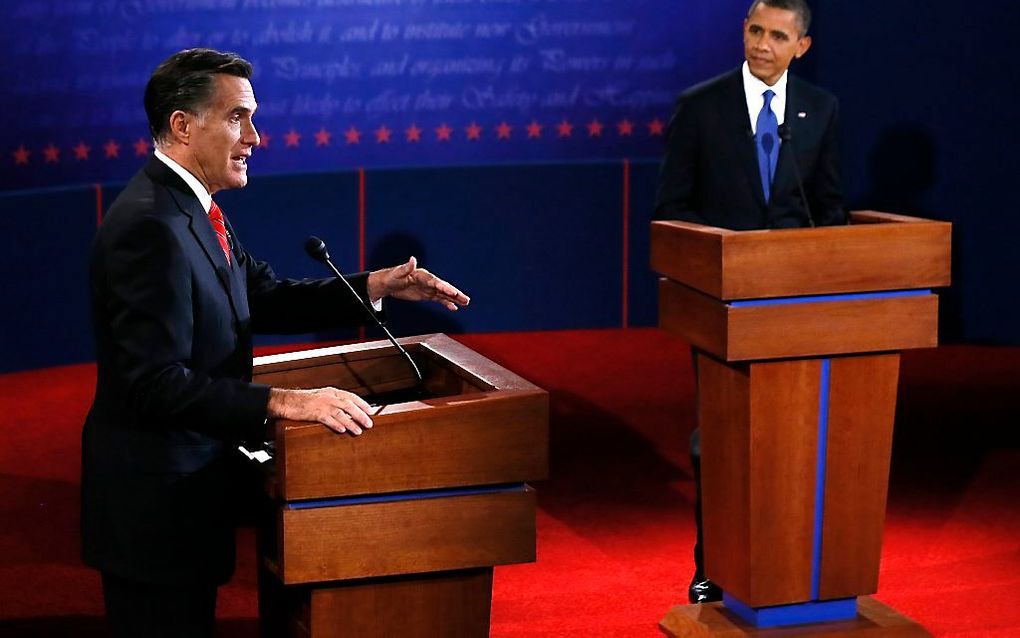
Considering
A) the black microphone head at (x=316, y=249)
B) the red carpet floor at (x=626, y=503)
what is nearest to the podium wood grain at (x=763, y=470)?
the red carpet floor at (x=626, y=503)

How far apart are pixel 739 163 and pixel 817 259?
736 mm

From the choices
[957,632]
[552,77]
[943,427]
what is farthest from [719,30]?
[957,632]

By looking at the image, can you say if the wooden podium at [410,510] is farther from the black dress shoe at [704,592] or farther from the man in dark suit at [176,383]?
the black dress shoe at [704,592]

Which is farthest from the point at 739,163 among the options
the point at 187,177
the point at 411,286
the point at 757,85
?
the point at 187,177

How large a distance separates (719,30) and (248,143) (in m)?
5.95

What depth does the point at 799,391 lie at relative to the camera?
11.2ft

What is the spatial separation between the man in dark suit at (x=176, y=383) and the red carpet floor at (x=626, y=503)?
140cm

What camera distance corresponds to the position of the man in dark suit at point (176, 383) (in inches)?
102

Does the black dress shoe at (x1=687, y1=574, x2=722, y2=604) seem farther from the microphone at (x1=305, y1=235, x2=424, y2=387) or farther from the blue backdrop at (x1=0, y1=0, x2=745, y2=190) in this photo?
the blue backdrop at (x1=0, y1=0, x2=745, y2=190)

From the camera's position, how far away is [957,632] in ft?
13.1

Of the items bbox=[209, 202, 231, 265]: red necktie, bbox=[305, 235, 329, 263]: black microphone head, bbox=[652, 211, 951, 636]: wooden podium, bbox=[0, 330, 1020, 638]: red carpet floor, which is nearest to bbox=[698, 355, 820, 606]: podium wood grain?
bbox=[652, 211, 951, 636]: wooden podium

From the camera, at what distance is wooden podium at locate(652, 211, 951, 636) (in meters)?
3.29

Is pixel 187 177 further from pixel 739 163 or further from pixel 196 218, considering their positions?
pixel 739 163

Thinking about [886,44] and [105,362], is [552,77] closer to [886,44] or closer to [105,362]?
[886,44]
